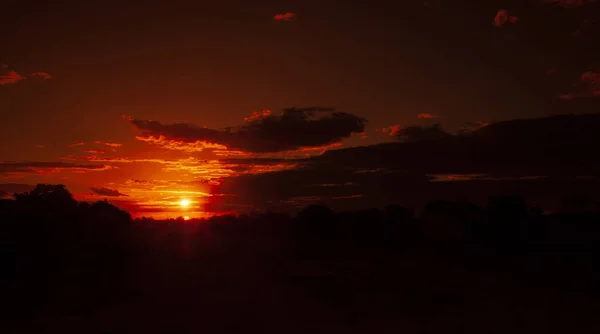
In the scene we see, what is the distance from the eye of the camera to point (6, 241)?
2395 cm

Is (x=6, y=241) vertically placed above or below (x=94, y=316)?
above

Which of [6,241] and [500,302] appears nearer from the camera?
[500,302]

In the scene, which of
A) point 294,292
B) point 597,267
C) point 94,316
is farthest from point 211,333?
point 597,267

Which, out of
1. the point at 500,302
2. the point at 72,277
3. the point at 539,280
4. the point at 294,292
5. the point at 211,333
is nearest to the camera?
the point at 211,333

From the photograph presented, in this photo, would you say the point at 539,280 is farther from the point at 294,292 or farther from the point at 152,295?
the point at 152,295

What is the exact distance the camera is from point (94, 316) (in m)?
17.2

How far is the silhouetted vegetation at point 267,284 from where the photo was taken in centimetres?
1641

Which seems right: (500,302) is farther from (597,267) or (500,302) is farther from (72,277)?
(72,277)

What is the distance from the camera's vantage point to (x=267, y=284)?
76.3ft

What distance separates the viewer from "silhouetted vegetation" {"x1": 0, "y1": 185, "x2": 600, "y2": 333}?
16.4 metres

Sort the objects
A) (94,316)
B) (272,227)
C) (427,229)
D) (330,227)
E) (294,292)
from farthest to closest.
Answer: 1. (272,227)
2. (330,227)
3. (427,229)
4. (294,292)
5. (94,316)

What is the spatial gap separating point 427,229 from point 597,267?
1221 inches

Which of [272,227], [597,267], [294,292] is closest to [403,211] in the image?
[272,227]

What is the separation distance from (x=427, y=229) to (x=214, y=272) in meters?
42.3
